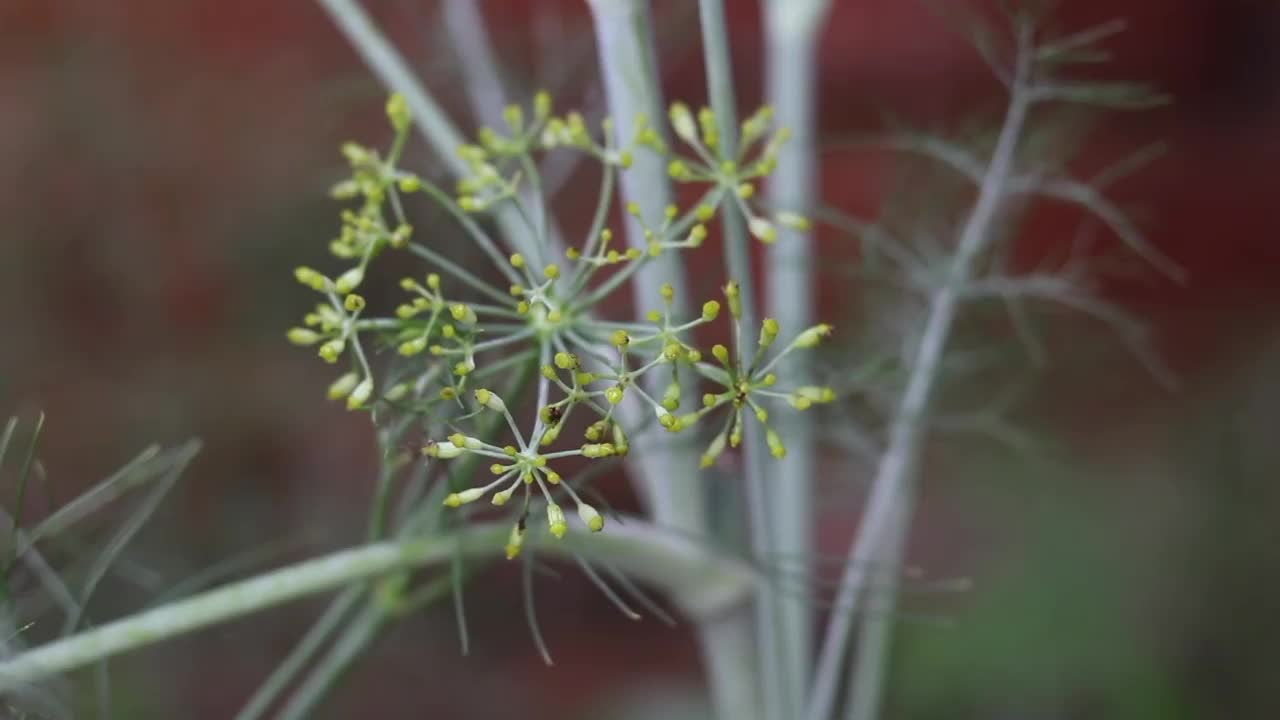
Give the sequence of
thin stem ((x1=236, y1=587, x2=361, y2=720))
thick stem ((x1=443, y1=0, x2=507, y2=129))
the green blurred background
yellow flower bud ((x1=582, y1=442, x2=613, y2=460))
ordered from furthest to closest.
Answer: the green blurred background
thick stem ((x1=443, y1=0, x2=507, y2=129))
thin stem ((x1=236, y1=587, x2=361, y2=720))
yellow flower bud ((x1=582, y1=442, x2=613, y2=460))

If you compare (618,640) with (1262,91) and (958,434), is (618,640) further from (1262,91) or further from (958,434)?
(1262,91)

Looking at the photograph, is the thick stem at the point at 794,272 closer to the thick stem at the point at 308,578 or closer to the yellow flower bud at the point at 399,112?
the thick stem at the point at 308,578

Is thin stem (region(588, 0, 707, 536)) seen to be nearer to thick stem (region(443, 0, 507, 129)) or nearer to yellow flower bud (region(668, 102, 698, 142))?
yellow flower bud (region(668, 102, 698, 142))

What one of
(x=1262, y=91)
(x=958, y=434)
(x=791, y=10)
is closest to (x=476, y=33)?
(x=791, y=10)

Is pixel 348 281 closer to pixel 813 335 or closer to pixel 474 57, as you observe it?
pixel 813 335

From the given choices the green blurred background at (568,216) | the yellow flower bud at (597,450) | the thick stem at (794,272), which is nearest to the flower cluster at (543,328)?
the yellow flower bud at (597,450)

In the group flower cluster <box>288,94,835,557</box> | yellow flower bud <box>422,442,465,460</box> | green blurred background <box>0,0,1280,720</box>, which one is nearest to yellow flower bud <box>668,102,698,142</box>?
flower cluster <box>288,94,835,557</box>
